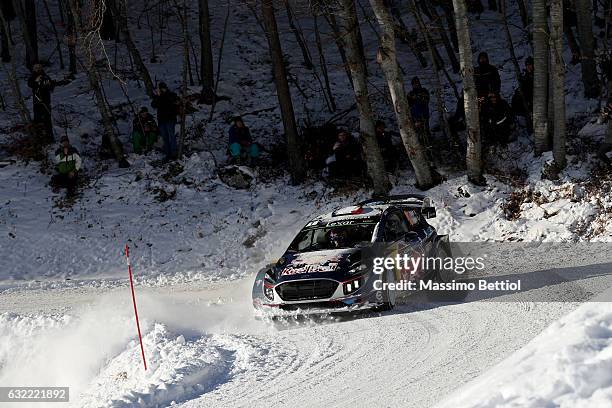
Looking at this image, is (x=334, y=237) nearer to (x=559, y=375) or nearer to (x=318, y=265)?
(x=318, y=265)

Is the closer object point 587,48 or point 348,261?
point 348,261

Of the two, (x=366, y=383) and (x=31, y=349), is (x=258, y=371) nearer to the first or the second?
(x=366, y=383)

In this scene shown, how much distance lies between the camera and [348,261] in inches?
400

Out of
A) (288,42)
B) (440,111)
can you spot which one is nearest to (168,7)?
(288,42)

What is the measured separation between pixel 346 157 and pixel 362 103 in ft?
7.60

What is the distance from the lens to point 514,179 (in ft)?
56.2

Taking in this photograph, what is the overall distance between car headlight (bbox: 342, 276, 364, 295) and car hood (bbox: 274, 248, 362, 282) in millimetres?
115

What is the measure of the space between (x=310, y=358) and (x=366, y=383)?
4.20 feet

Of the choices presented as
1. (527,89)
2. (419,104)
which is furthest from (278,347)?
(527,89)

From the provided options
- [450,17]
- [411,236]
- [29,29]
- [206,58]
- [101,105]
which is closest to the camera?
[411,236]

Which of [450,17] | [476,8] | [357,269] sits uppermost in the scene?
[476,8]

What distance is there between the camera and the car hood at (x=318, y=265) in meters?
9.96

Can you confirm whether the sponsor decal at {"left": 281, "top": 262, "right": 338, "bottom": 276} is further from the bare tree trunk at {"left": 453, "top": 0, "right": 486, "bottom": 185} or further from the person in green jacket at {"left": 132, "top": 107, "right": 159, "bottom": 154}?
the person in green jacket at {"left": 132, "top": 107, "right": 159, "bottom": 154}

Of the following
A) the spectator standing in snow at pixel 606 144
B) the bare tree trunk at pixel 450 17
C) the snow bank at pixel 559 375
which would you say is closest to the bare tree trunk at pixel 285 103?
the bare tree trunk at pixel 450 17
